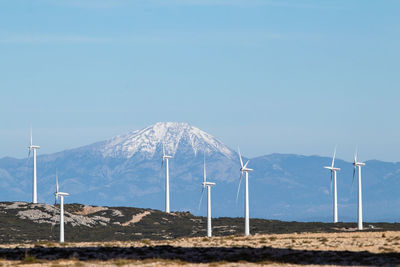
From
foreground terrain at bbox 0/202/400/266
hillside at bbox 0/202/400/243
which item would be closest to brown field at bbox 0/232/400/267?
foreground terrain at bbox 0/202/400/266

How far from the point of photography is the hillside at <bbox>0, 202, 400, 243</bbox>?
139875 millimetres

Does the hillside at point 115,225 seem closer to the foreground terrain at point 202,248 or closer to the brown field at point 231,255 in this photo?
the foreground terrain at point 202,248

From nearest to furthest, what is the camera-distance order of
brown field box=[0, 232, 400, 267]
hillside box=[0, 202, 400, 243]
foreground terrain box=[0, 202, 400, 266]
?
brown field box=[0, 232, 400, 267] → foreground terrain box=[0, 202, 400, 266] → hillside box=[0, 202, 400, 243]

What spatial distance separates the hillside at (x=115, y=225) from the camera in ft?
459

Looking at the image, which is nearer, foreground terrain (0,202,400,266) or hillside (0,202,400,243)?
foreground terrain (0,202,400,266)

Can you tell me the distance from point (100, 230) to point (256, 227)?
2526 centimetres

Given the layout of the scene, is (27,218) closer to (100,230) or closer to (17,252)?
(100,230)

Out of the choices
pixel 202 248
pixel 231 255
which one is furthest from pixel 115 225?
pixel 231 255

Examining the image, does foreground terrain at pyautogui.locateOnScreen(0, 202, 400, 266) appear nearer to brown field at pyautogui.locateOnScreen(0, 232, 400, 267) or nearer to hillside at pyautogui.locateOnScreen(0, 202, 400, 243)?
brown field at pyautogui.locateOnScreen(0, 232, 400, 267)


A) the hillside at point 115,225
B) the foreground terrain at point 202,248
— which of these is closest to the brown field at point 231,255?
the foreground terrain at point 202,248

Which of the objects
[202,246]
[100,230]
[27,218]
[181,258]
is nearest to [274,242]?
[202,246]

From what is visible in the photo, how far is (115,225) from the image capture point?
162 metres

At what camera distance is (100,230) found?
150m

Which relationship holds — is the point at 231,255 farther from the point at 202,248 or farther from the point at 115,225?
the point at 115,225
